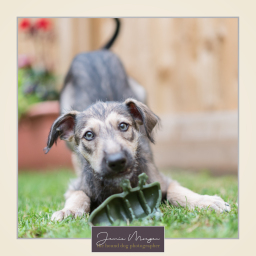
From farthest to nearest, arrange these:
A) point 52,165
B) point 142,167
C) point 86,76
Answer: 1. point 52,165
2. point 86,76
3. point 142,167

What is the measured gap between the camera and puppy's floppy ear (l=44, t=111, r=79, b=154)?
10.3ft

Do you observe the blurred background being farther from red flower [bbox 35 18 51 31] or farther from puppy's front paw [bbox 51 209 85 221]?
puppy's front paw [bbox 51 209 85 221]

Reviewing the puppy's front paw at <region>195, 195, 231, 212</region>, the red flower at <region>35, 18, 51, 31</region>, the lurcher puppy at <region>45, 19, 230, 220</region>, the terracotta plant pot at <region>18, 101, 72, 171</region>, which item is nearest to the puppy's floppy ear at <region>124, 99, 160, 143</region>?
the lurcher puppy at <region>45, 19, 230, 220</region>

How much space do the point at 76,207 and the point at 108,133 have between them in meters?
0.74

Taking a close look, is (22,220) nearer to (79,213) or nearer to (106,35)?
(79,213)

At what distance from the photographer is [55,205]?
3449 millimetres

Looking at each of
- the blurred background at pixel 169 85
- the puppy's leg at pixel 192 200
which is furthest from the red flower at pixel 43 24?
the puppy's leg at pixel 192 200

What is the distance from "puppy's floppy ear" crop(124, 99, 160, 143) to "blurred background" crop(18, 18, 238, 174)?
2395 millimetres

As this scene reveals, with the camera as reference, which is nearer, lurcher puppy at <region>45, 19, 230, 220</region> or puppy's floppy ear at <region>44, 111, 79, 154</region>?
lurcher puppy at <region>45, 19, 230, 220</region>

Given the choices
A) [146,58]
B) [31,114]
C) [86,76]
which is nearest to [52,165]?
[31,114]

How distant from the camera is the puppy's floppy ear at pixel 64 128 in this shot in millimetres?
3129

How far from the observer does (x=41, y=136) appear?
6.08 m

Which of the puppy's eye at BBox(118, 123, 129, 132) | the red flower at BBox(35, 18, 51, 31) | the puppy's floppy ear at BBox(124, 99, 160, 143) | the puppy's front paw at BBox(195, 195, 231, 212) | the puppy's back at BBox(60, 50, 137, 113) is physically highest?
the red flower at BBox(35, 18, 51, 31)

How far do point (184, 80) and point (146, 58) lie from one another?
2.59 feet
